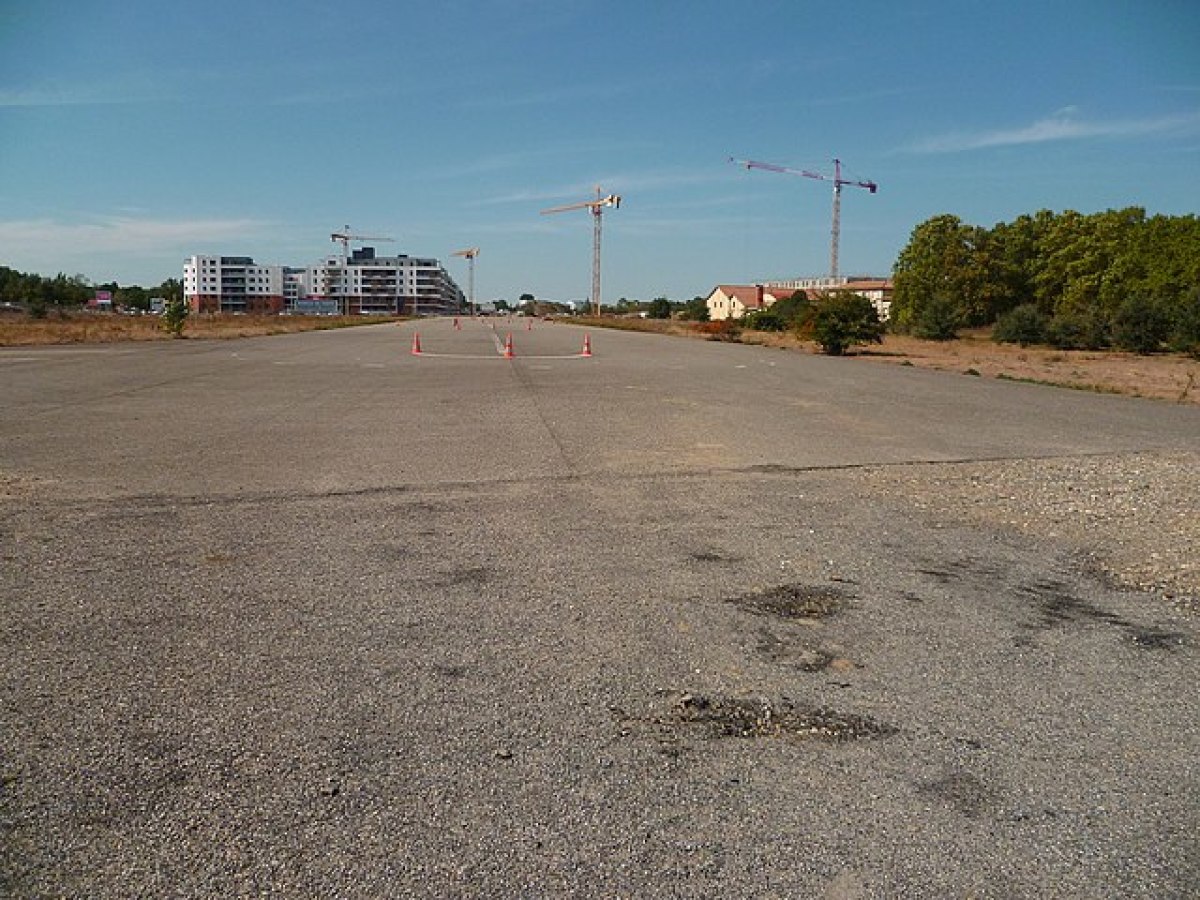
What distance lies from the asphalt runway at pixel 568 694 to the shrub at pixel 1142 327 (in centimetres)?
4377

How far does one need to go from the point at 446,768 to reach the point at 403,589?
206cm

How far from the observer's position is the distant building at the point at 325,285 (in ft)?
582

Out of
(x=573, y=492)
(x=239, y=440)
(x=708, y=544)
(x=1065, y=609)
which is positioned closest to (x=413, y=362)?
(x=239, y=440)

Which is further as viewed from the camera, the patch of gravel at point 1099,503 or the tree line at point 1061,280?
the tree line at point 1061,280

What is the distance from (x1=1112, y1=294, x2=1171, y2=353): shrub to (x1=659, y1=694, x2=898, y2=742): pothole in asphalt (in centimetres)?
4891

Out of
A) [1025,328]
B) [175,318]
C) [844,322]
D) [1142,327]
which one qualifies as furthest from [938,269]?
[175,318]

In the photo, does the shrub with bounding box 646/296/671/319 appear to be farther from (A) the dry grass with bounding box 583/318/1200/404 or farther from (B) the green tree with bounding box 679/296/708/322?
(A) the dry grass with bounding box 583/318/1200/404

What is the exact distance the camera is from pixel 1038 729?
11.2 ft

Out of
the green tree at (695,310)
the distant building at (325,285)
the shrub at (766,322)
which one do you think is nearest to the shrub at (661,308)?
the green tree at (695,310)

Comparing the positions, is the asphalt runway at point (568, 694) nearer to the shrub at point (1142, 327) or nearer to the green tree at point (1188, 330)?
the green tree at point (1188, 330)

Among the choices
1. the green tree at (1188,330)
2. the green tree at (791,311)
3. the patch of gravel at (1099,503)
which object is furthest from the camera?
the green tree at (1188,330)

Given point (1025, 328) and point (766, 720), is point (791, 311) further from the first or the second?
point (766, 720)

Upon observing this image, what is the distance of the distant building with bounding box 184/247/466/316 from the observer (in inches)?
6978

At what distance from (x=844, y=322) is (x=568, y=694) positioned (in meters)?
32.3
